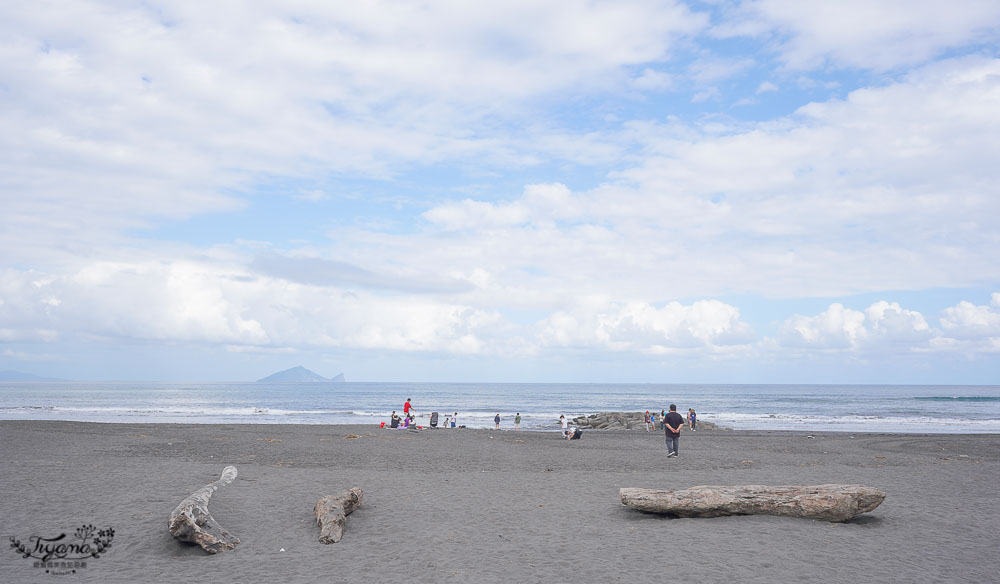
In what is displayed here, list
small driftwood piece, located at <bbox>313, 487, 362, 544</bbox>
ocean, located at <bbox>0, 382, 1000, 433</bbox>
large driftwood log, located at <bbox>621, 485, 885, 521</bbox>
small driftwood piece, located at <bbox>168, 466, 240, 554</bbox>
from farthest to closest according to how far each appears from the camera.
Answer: ocean, located at <bbox>0, 382, 1000, 433</bbox> → large driftwood log, located at <bbox>621, 485, 885, 521</bbox> → small driftwood piece, located at <bbox>313, 487, 362, 544</bbox> → small driftwood piece, located at <bbox>168, 466, 240, 554</bbox>

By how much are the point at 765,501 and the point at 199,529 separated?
971cm

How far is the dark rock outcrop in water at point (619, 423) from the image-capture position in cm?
4194

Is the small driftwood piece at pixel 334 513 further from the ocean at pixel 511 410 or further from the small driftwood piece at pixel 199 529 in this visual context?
the ocean at pixel 511 410

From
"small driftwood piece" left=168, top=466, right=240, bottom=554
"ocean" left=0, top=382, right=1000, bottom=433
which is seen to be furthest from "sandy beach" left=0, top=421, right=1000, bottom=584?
"ocean" left=0, top=382, right=1000, bottom=433

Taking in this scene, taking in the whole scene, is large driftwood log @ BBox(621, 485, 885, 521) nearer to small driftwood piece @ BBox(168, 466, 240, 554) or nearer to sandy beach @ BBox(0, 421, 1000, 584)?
sandy beach @ BBox(0, 421, 1000, 584)

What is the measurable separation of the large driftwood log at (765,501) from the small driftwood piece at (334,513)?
203 inches

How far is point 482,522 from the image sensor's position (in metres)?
10.9

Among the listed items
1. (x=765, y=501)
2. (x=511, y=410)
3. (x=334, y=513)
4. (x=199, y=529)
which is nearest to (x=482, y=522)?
(x=334, y=513)

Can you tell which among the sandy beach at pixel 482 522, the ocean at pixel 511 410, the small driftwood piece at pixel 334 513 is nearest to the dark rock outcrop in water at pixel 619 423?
the ocean at pixel 511 410

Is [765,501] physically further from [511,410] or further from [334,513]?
[511,410]

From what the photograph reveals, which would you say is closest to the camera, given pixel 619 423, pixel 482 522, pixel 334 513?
pixel 334 513

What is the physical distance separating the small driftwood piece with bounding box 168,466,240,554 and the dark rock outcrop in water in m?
35.4

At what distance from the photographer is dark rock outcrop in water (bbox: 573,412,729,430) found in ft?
138

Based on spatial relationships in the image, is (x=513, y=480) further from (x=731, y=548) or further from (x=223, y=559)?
(x=223, y=559)
